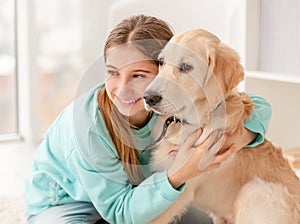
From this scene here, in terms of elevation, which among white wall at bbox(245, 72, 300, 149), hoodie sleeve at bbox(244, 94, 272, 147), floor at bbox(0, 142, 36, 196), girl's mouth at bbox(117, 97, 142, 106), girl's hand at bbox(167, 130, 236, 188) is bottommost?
floor at bbox(0, 142, 36, 196)

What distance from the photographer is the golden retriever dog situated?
961 millimetres

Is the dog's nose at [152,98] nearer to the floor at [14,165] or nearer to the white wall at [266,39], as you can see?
the white wall at [266,39]

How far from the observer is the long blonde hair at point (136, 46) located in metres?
1.02

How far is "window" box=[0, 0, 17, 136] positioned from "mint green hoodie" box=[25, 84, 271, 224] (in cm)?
172

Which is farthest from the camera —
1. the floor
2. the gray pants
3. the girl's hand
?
the floor

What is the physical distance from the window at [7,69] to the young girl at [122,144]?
1697mm

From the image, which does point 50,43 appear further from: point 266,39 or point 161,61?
point 161,61

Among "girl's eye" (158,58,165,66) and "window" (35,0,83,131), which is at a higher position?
"girl's eye" (158,58,165,66)

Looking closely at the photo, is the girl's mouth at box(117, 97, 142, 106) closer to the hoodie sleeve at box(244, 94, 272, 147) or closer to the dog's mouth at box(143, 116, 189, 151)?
the dog's mouth at box(143, 116, 189, 151)

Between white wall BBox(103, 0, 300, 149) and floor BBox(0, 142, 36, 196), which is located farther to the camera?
floor BBox(0, 142, 36, 196)

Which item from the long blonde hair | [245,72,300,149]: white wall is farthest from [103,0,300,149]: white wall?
the long blonde hair

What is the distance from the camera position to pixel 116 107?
43.2 inches

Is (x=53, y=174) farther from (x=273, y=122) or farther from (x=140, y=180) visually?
(x=273, y=122)

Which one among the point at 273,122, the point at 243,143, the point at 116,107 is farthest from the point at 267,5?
the point at 116,107
